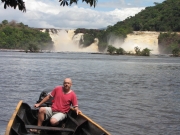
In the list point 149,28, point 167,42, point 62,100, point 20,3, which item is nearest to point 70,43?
point 149,28

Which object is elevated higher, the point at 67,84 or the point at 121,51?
the point at 67,84

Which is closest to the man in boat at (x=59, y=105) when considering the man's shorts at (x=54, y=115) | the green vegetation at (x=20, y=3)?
the man's shorts at (x=54, y=115)

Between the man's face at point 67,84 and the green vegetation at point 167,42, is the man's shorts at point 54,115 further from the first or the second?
the green vegetation at point 167,42

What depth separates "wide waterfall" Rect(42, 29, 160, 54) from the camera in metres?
164

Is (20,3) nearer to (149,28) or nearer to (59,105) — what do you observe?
(59,105)

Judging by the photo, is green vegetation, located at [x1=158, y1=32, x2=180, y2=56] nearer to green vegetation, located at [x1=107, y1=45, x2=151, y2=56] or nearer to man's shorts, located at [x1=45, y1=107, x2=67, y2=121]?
green vegetation, located at [x1=107, y1=45, x2=151, y2=56]

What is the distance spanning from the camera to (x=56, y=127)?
40.6ft

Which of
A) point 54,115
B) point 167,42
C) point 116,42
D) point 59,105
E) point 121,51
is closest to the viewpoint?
point 54,115

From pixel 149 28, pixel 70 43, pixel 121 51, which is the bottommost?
pixel 121 51

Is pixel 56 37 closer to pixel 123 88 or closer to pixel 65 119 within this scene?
pixel 123 88

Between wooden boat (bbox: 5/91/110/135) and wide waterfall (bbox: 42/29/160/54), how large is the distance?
146758 millimetres

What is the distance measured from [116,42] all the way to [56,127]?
16698 centimetres

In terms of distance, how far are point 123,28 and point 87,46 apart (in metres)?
18.6

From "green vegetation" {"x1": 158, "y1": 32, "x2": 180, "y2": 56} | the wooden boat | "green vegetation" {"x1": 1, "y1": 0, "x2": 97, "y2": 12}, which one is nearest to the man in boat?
the wooden boat
